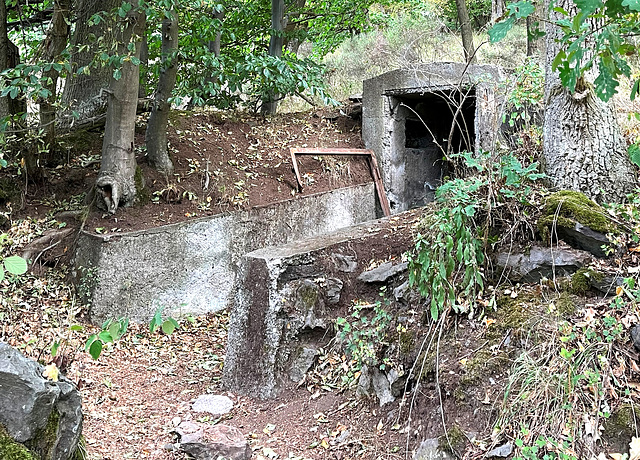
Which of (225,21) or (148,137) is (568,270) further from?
(225,21)

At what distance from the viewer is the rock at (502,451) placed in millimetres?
2898

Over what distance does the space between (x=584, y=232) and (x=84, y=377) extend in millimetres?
4205

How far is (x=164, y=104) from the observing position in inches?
271

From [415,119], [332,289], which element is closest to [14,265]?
[332,289]

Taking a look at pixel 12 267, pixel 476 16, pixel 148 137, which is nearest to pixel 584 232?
pixel 12 267

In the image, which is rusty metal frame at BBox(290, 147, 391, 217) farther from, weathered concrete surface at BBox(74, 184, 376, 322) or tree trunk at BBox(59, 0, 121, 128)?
tree trunk at BBox(59, 0, 121, 128)

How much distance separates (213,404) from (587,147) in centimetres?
365

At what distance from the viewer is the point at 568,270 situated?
12.2ft

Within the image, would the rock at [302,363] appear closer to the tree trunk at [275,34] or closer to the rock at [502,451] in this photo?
the rock at [502,451]

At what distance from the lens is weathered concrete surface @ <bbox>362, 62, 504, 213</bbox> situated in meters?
7.52

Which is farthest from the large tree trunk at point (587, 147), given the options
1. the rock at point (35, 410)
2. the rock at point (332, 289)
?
the rock at point (35, 410)

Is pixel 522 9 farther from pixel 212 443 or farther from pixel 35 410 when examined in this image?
pixel 212 443

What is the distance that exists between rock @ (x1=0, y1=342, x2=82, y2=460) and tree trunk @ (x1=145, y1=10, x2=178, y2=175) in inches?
180

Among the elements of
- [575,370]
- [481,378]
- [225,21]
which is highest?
[225,21]
